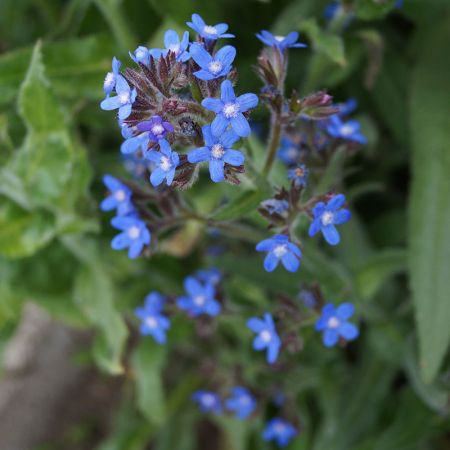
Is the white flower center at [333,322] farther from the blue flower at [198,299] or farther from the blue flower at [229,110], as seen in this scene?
the blue flower at [229,110]

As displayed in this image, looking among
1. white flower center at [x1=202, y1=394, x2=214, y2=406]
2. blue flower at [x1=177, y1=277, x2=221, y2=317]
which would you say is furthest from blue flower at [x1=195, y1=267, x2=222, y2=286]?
white flower center at [x1=202, y1=394, x2=214, y2=406]

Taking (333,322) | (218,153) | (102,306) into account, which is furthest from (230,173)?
(102,306)

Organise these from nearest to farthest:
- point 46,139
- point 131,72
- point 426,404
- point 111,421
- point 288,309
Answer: point 131,72, point 288,309, point 46,139, point 426,404, point 111,421

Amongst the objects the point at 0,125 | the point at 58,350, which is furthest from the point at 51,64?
the point at 58,350

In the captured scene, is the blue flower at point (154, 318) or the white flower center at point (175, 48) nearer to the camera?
the white flower center at point (175, 48)

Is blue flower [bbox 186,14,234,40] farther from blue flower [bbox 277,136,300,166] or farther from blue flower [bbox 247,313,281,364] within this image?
blue flower [bbox 247,313,281,364]

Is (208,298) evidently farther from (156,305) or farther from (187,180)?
(187,180)

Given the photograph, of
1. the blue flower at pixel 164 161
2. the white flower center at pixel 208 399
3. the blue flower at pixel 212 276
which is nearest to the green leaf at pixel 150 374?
the white flower center at pixel 208 399
